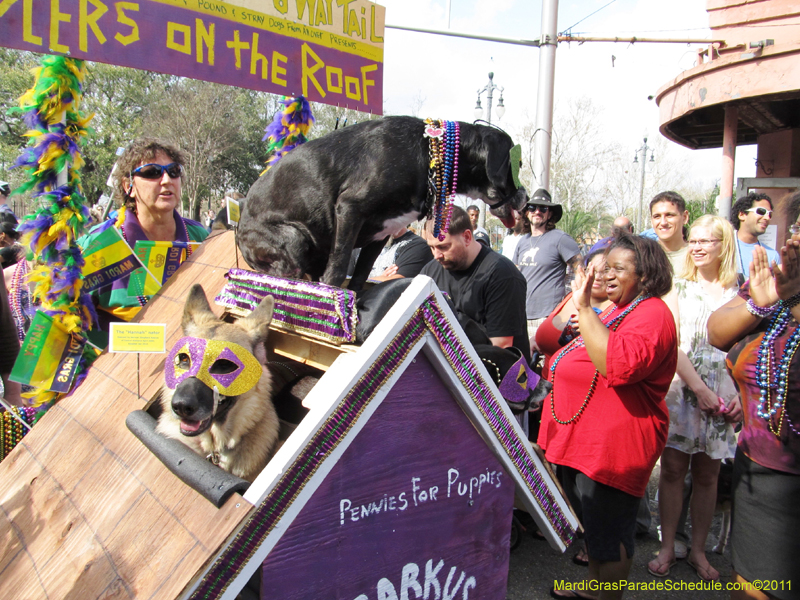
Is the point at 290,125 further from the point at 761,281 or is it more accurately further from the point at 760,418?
the point at 760,418

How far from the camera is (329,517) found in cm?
116

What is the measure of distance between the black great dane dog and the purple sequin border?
463 mm

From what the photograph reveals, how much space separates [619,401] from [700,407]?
1096mm

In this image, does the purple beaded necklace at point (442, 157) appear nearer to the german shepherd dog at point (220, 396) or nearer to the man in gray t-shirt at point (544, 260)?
the german shepherd dog at point (220, 396)

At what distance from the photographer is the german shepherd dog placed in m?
1.44

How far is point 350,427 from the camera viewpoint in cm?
114

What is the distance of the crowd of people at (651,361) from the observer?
2.01 m

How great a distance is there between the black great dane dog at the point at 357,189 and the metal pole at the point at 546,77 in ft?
19.1

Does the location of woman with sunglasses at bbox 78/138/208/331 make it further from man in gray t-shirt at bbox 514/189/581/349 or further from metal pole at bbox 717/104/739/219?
metal pole at bbox 717/104/739/219

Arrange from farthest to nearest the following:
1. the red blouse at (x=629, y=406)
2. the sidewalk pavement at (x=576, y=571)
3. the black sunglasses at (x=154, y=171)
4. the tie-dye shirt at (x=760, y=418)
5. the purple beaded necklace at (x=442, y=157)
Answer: the sidewalk pavement at (x=576, y=571) < the black sunglasses at (x=154, y=171) < the red blouse at (x=629, y=406) < the tie-dye shirt at (x=760, y=418) < the purple beaded necklace at (x=442, y=157)

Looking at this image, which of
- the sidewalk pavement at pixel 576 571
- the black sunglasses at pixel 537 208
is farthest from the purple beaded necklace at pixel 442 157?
the black sunglasses at pixel 537 208

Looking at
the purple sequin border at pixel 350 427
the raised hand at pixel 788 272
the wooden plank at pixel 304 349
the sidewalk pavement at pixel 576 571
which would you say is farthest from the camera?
the sidewalk pavement at pixel 576 571

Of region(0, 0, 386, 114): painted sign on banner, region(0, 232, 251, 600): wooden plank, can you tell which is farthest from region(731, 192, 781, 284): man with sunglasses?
region(0, 232, 251, 600): wooden plank

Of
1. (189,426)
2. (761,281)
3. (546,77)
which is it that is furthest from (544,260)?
(189,426)
